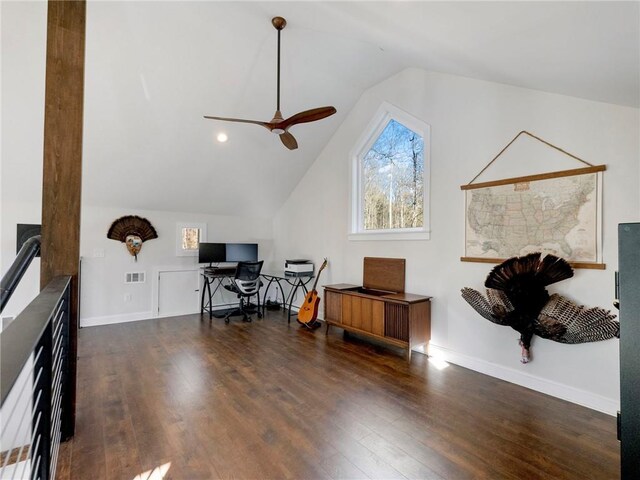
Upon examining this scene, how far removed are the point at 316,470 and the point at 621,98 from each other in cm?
324

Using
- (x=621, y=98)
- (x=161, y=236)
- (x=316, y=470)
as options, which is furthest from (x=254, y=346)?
(x=621, y=98)

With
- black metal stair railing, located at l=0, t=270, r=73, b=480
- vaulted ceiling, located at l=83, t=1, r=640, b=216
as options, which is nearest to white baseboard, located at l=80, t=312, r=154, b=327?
vaulted ceiling, located at l=83, t=1, r=640, b=216

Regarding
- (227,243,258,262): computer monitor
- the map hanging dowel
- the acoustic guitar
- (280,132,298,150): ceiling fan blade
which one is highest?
(280,132,298,150): ceiling fan blade

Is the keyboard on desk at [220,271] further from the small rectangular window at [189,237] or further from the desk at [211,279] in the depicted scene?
the small rectangular window at [189,237]

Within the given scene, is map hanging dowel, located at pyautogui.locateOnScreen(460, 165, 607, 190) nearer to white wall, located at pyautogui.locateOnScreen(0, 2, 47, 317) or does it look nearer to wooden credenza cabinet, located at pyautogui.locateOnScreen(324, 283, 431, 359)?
wooden credenza cabinet, located at pyautogui.locateOnScreen(324, 283, 431, 359)

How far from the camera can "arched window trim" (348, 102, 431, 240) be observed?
12.7 ft

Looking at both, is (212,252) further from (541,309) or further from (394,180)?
(541,309)

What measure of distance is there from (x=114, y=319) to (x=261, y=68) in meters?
4.43

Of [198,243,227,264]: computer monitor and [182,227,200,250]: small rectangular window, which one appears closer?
[198,243,227,264]: computer monitor

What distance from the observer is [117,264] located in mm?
5203

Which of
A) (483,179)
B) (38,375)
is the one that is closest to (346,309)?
(483,179)

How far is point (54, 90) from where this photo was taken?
212 centimetres

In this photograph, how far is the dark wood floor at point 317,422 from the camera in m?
1.91

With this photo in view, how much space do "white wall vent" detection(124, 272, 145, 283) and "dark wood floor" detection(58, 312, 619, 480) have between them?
5.85ft
